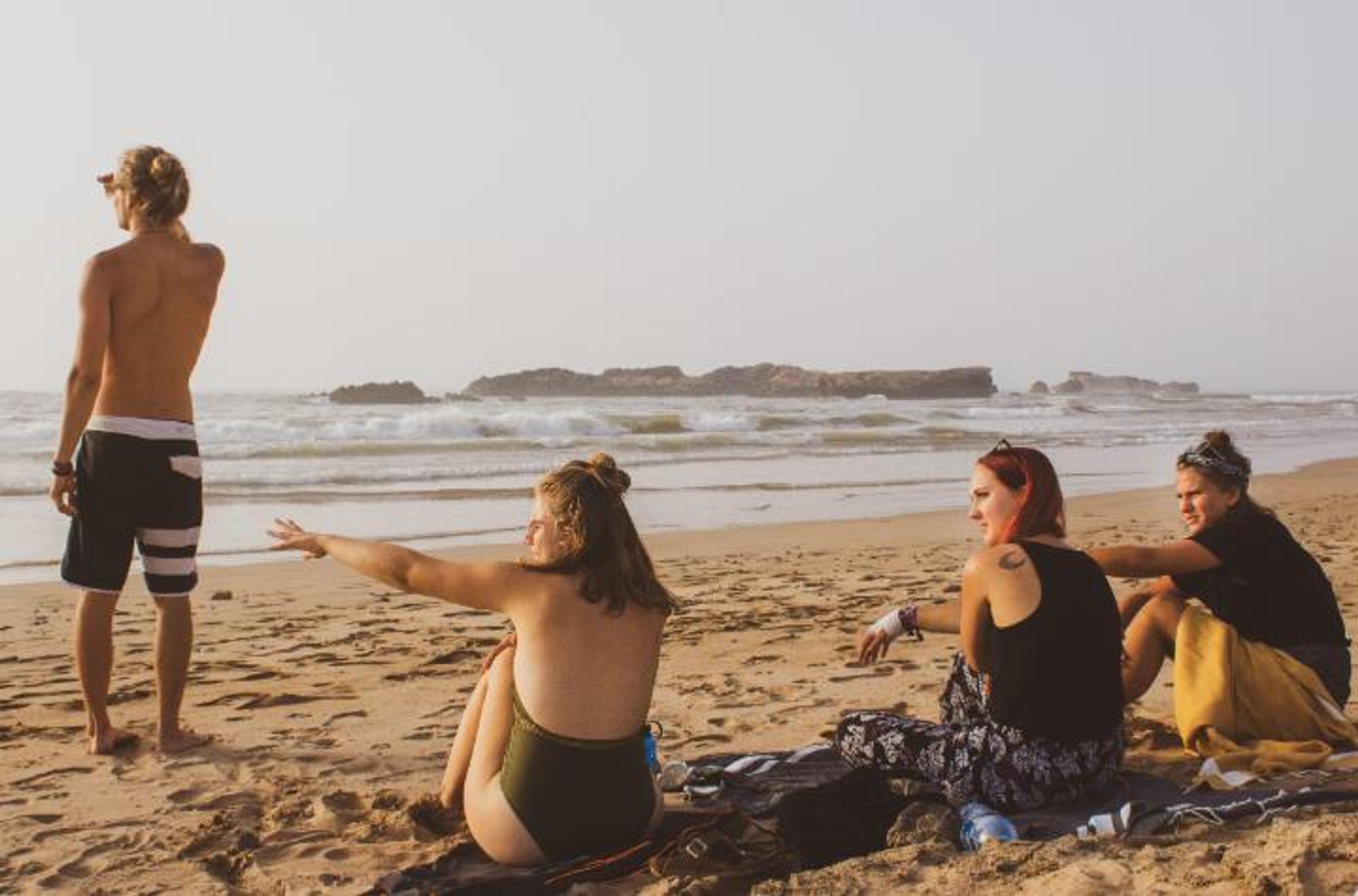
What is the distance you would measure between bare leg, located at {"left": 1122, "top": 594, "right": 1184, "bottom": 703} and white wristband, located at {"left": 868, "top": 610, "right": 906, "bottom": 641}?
36.8 inches

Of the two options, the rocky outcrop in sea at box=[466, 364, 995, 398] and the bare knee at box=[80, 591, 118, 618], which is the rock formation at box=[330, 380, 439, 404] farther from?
the bare knee at box=[80, 591, 118, 618]

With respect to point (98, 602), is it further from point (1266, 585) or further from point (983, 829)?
point (1266, 585)

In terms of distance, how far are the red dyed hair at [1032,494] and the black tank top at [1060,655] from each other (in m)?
0.06

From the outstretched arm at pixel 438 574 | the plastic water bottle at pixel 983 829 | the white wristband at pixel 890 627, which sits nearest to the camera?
the outstretched arm at pixel 438 574

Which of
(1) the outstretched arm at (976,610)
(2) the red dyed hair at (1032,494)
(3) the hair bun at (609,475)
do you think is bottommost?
(1) the outstretched arm at (976,610)

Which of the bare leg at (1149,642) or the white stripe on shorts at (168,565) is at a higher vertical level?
the white stripe on shorts at (168,565)

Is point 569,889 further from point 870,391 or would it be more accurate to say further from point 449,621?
point 870,391

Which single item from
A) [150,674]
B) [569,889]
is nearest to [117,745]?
[150,674]

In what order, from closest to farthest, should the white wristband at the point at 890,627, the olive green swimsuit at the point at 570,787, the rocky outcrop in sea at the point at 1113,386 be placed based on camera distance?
the olive green swimsuit at the point at 570,787
the white wristband at the point at 890,627
the rocky outcrop in sea at the point at 1113,386

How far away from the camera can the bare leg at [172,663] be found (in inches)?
184

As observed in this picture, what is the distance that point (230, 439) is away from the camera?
23.8 meters

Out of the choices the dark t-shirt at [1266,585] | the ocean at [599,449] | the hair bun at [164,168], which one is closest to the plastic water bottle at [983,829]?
the dark t-shirt at [1266,585]

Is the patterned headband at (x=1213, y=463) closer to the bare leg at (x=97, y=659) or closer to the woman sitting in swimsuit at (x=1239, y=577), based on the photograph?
the woman sitting in swimsuit at (x=1239, y=577)

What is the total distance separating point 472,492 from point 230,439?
1012cm
